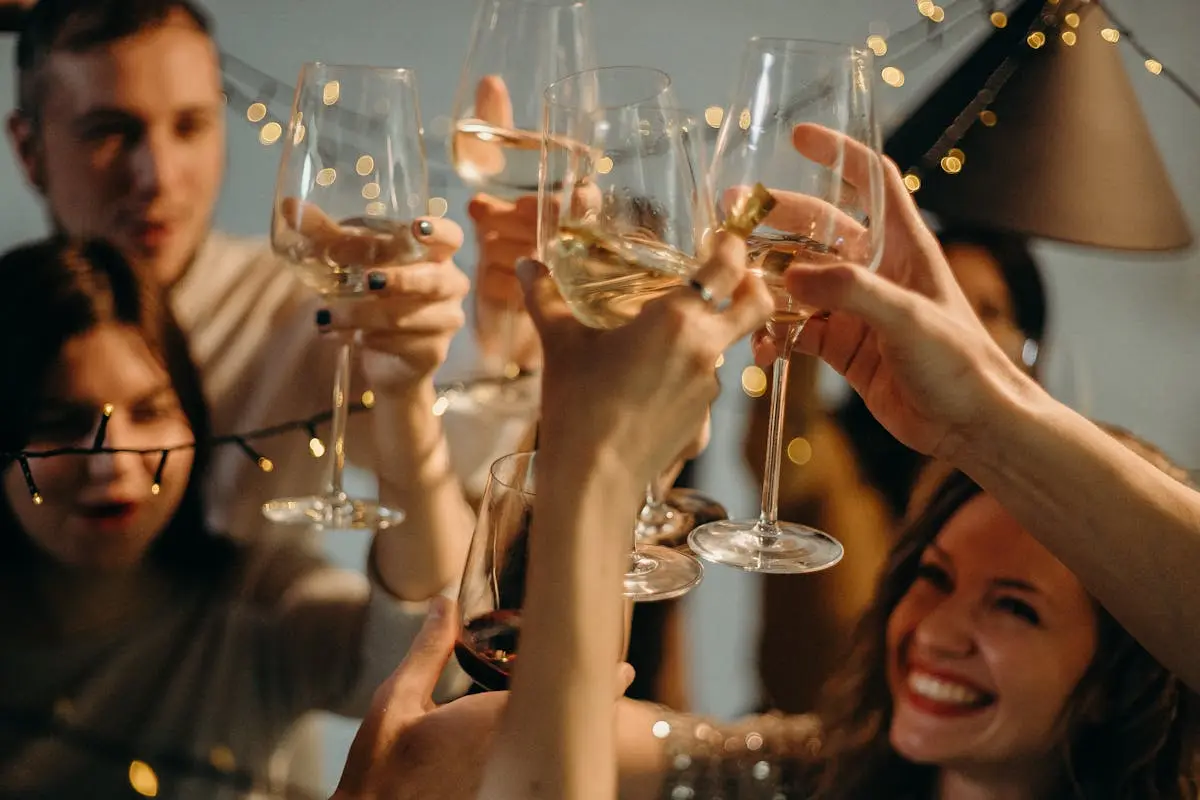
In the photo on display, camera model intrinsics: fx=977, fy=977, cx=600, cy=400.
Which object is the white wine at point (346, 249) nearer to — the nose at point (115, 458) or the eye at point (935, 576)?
the nose at point (115, 458)

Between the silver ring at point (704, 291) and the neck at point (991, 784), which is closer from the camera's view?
the silver ring at point (704, 291)

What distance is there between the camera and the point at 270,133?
1.16 metres

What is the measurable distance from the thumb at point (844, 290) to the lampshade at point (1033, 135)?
24.9 inches

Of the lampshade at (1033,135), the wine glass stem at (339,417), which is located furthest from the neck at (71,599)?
the lampshade at (1033,135)

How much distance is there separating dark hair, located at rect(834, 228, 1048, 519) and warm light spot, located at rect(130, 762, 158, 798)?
737 millimetres

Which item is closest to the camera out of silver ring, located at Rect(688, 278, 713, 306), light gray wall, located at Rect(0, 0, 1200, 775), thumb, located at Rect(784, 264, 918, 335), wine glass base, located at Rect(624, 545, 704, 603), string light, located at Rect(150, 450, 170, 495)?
silver ring, located at Rect(688, 278, 713, 306)

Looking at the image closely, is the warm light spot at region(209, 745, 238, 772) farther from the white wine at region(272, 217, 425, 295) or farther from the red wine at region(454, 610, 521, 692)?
the white wine at region(272, 217, 425, 295)

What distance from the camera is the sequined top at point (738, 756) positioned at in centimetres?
74

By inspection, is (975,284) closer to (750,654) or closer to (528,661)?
(750,654)

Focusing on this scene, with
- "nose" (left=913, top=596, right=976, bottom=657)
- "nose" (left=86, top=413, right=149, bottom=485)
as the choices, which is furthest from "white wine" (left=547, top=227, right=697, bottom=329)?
"nose" (left=86, top=413, right=149, bottom=485)

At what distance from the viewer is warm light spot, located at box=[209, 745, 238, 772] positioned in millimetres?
732

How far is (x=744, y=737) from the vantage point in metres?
0.81

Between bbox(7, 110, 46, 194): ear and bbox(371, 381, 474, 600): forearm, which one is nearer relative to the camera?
bbox(371, 381, 474, 600): forearm

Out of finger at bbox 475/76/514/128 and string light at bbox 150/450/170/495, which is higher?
finger at bbox 475/76/514/128
